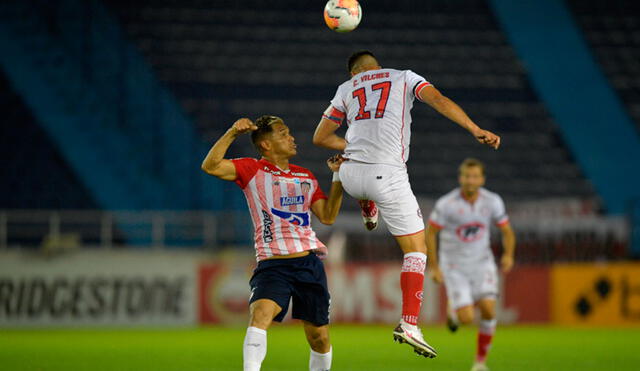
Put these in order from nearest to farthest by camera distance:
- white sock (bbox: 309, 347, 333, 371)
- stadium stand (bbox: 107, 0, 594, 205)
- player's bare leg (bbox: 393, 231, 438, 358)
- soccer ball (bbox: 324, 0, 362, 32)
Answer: white sock (bbox: 309, 347, 333, 371)
player's bare leg (bbox: 393, 231, 438, 358)
soccer ball (bbox: 324, 0, 362, 32)
stadium stand (bbox: 107, 0, 594, 205)

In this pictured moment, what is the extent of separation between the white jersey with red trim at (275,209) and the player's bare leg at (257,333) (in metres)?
0.37

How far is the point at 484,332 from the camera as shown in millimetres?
9227

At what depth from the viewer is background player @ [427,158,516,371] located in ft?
32.4

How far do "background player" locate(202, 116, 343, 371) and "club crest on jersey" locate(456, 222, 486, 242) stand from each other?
3738mm

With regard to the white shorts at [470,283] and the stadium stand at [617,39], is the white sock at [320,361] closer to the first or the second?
the white shorts at [470,283]

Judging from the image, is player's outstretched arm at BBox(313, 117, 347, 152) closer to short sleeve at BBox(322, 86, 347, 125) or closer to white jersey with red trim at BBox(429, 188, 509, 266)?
short sleeve at BBox(322, 86, 347, 125)

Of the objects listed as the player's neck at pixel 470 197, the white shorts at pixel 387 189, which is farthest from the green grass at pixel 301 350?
the white shorts at pixel 387 189

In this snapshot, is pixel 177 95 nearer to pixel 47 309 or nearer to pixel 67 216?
pixel 67 216

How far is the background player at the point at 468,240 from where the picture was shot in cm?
987

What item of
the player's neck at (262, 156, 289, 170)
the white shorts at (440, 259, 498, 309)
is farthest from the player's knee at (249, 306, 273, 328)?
the white shorts at (440, 259, 498, 309)

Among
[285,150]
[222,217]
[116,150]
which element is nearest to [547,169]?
[222,217]

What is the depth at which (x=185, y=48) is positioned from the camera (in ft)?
71.4

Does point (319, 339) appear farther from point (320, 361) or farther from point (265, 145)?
point (265, 145)

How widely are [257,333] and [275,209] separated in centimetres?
88
